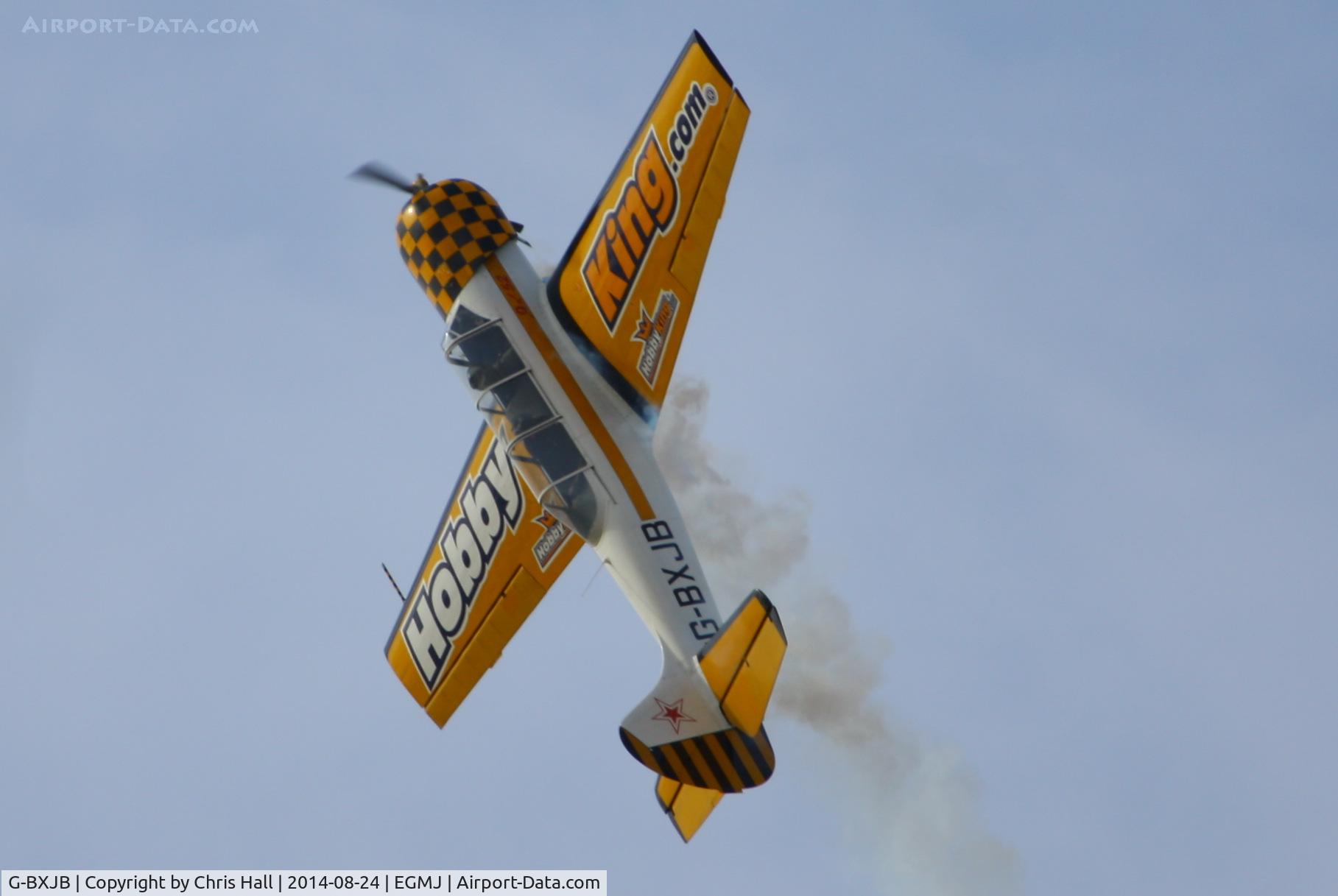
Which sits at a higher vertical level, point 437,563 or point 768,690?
point 437,563

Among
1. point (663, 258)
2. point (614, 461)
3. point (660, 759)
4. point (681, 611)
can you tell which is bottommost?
point (660, 759)

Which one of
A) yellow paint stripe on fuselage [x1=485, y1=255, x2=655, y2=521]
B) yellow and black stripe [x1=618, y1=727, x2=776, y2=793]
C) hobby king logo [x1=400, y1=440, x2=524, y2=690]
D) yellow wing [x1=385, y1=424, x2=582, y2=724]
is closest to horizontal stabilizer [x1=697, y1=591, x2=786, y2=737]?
yellow and black stripe [x1=618, y1=727, x2=776, y2=793]

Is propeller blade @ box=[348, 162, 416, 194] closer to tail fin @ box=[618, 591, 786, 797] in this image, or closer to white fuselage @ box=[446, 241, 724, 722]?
white fuselage @ box=[446, 241, 724, 722]

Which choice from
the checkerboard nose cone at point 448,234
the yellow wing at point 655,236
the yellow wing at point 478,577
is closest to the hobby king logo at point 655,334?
the yellow wing at point 655,236

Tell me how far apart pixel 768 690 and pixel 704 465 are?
15.2 feet

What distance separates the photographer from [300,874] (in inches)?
912

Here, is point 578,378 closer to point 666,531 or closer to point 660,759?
point 666,531

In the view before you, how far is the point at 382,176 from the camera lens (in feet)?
80.9

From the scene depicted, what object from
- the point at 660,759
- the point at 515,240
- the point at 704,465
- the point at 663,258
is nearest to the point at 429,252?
the point at 515,240

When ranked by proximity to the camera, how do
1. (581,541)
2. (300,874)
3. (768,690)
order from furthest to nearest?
(581,541)
(300,874)
(768,690)

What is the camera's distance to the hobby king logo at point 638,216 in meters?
23.9

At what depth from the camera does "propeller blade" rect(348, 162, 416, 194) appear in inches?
969

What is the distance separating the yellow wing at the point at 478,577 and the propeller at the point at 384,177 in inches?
121

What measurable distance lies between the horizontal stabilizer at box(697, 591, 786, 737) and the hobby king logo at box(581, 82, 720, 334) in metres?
3.84
